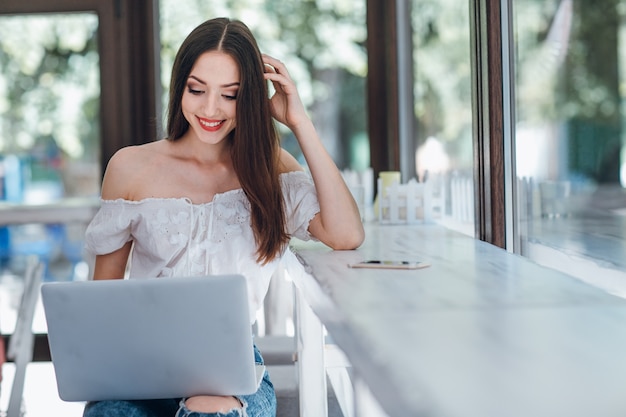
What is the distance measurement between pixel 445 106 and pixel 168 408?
1.98m

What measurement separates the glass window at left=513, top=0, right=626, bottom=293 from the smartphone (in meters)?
0.42

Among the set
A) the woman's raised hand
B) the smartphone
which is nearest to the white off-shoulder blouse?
the woman's raised hand

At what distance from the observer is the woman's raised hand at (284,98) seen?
2.19 m

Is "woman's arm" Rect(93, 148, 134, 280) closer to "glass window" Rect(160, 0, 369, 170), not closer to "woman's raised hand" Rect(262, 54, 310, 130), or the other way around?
"woman's raised hand" Rect(262, 54, 310, 130)

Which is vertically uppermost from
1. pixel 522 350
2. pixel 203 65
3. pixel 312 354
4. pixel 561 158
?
pixel 203 65

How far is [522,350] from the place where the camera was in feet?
3.31

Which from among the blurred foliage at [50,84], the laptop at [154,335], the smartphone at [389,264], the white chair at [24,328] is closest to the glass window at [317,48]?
the blurred foliage at [50,84]

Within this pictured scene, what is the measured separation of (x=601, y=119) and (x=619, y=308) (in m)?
0.75

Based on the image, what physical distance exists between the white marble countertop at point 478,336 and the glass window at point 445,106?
3.97 feet

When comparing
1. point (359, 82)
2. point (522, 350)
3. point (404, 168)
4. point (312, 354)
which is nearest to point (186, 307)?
point (522, 350)

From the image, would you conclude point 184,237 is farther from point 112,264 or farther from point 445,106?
point 445,106

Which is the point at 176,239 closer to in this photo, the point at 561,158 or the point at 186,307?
the point at 186,307

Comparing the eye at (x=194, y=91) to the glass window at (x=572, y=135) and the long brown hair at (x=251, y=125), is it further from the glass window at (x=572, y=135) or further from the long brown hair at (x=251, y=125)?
the glass window at (x=572, y=135)

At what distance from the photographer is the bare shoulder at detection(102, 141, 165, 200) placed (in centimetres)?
219
